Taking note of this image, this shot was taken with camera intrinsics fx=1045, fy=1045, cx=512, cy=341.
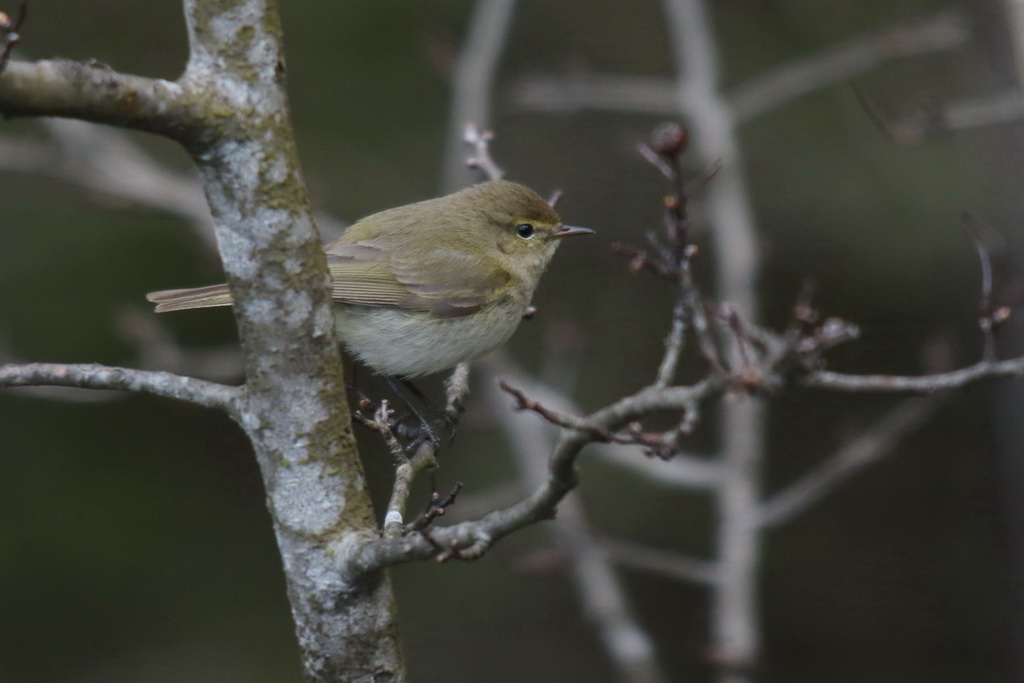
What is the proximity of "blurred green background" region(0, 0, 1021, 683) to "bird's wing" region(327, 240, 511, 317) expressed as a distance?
246 centimetres

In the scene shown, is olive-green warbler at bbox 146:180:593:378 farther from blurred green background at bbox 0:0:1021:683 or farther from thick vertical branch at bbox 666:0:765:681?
blurred green background at bbox 0:0:1021:683

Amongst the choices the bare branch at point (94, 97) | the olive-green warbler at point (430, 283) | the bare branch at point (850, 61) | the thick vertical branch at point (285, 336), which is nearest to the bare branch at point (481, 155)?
the olive-green warbler at point (430, 283)

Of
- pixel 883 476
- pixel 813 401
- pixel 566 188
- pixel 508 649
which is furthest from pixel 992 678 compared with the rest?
pixel 566 188

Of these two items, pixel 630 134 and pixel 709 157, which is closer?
pixel 709 157

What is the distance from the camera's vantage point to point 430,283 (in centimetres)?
413

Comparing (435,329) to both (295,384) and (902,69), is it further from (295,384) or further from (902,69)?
(902,69)

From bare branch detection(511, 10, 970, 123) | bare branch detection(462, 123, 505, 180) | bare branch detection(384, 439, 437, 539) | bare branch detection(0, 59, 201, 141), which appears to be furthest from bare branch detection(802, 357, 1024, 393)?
bare branch detection(511, 10, 970, 123)

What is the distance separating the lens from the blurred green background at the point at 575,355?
6941 millimetres

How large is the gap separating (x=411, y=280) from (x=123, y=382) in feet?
6.20

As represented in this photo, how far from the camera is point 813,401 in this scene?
7.87 m

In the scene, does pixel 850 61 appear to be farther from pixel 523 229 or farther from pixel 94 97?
pixel 94 97

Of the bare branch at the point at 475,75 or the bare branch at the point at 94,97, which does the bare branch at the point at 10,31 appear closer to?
the bare branch at the point at 94,97

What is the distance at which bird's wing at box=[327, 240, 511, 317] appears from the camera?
4031 millimetres

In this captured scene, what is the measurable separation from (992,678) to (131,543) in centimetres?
638
